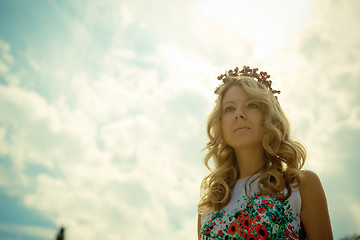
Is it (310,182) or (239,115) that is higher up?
(239,115)

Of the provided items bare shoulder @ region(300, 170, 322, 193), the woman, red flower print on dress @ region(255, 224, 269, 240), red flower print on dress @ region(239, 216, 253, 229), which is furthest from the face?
red flower print on dress @ region(255, 224, 269, 240)

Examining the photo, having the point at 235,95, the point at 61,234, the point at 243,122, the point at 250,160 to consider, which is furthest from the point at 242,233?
the point at 61,234

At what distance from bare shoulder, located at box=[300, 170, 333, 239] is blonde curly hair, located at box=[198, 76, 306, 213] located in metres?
0.17

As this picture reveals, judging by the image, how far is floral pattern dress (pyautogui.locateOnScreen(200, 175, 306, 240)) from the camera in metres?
3.81

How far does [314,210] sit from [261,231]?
2.59ft

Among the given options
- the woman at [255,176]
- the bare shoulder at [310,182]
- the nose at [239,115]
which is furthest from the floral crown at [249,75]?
the bare shoulder at [310,182]

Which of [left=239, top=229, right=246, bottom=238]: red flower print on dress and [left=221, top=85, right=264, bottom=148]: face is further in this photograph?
[left=221, top=85, right=264, bottom=148]: face

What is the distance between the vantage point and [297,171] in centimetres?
420

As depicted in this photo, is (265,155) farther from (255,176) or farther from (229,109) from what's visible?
(229,109)

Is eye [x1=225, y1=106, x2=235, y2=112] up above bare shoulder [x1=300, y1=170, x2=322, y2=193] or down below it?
above

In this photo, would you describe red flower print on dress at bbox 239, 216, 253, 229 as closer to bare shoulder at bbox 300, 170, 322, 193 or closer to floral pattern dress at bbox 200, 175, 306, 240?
floral pattern dress at bbox 200, 175, 306, 240

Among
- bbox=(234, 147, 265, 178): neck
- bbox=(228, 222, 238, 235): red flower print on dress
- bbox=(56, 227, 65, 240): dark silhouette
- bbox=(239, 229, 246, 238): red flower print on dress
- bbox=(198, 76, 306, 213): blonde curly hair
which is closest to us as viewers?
bbox=(239, 229, 246, 238): red flower print on dress

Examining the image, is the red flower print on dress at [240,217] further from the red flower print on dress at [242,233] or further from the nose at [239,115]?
the nose at [239,115]

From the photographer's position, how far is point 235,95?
5199 millimetres
